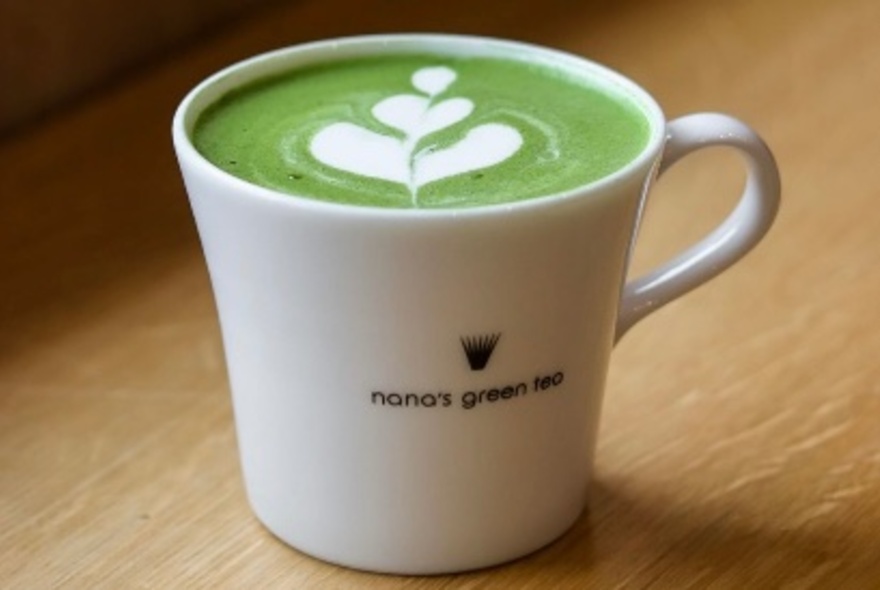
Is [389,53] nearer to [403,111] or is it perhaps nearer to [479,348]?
[403,111]

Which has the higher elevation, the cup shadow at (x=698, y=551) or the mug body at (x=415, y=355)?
the mug body at (x=415, y=355)

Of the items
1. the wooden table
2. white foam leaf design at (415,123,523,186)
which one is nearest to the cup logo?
white foam leaf design at (415,123,523,186)

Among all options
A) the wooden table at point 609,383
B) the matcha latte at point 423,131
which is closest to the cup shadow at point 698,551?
the wooden table at point 609,383

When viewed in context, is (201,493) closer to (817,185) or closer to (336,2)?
(817,185)

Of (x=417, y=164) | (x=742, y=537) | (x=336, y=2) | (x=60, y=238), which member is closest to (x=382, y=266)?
(x=417, y=164)

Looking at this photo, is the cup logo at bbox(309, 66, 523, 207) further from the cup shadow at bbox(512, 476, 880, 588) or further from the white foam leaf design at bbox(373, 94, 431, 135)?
the cup shadow at bbox(512, 476, 880, 588)

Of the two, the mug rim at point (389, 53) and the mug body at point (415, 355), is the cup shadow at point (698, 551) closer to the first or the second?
the mug body at point (415, 355)
